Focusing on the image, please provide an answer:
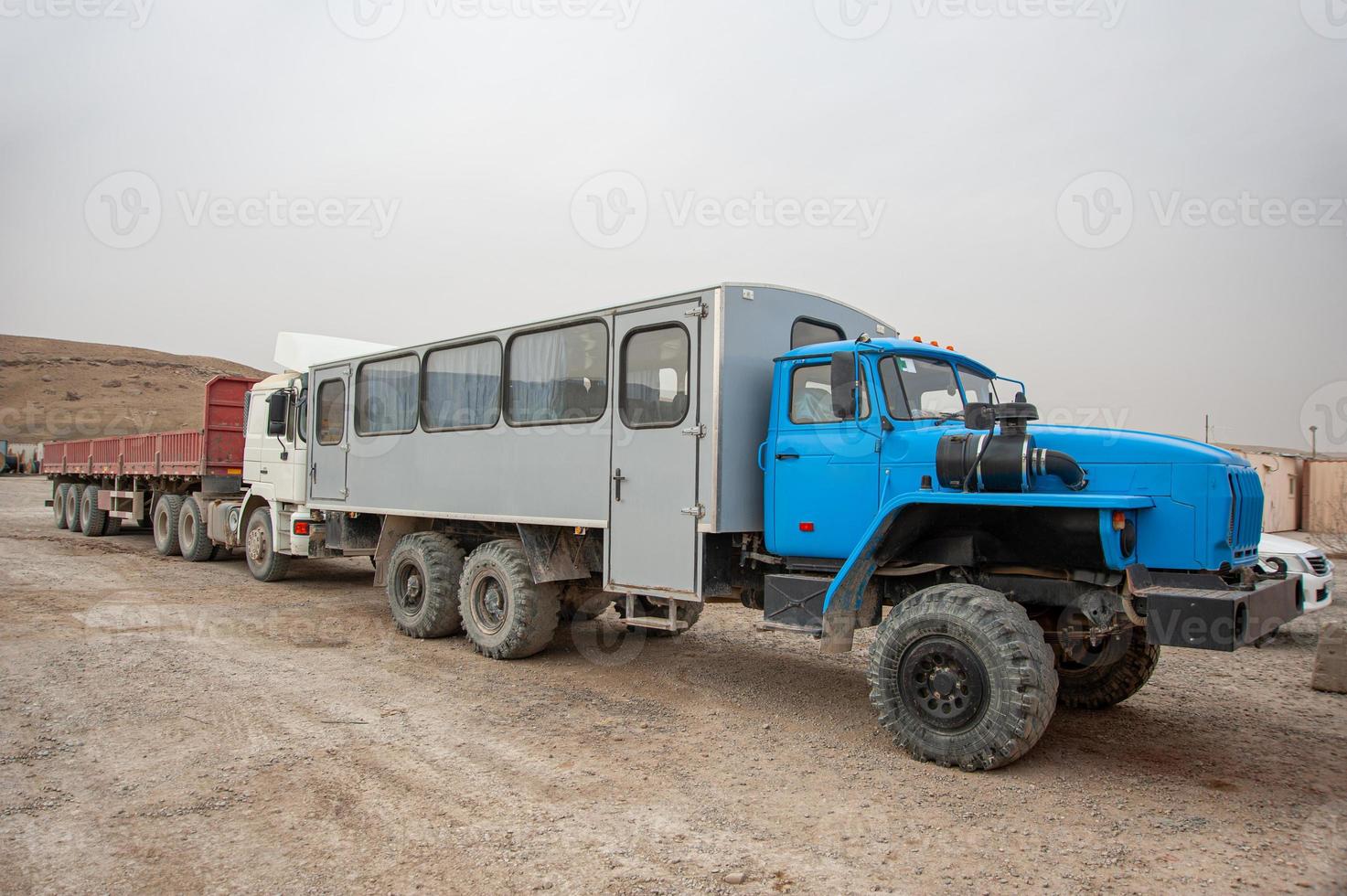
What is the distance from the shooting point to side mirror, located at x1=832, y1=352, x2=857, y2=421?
19.1 feet

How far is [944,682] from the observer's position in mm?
5160

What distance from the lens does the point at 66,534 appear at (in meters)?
20.2

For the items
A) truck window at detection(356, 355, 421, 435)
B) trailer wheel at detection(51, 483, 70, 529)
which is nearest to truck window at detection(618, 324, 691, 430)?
truck window at detection(356, 355, 421, 435)

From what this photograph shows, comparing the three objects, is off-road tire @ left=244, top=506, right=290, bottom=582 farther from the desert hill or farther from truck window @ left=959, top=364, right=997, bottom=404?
the desert hill

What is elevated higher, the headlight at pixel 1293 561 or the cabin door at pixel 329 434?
the cabin door at pixel 329 434

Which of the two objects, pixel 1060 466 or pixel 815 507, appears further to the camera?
pixel 815 507

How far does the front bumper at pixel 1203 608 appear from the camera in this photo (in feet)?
14.4

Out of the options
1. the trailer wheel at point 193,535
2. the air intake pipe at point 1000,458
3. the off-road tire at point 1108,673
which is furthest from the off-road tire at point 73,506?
the off-road tire at point 1108,673

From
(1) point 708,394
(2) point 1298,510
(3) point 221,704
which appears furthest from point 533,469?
(2) point 1298,510

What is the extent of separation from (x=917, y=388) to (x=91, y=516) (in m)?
20.7

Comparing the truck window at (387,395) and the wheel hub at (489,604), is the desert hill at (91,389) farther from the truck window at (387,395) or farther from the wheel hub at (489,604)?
the wheel hub at (489,604)

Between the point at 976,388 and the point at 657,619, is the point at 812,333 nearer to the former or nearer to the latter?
the point at 976,388

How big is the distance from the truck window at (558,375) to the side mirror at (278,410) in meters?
5.28

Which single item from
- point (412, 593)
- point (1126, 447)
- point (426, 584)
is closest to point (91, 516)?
point (412, 593)
